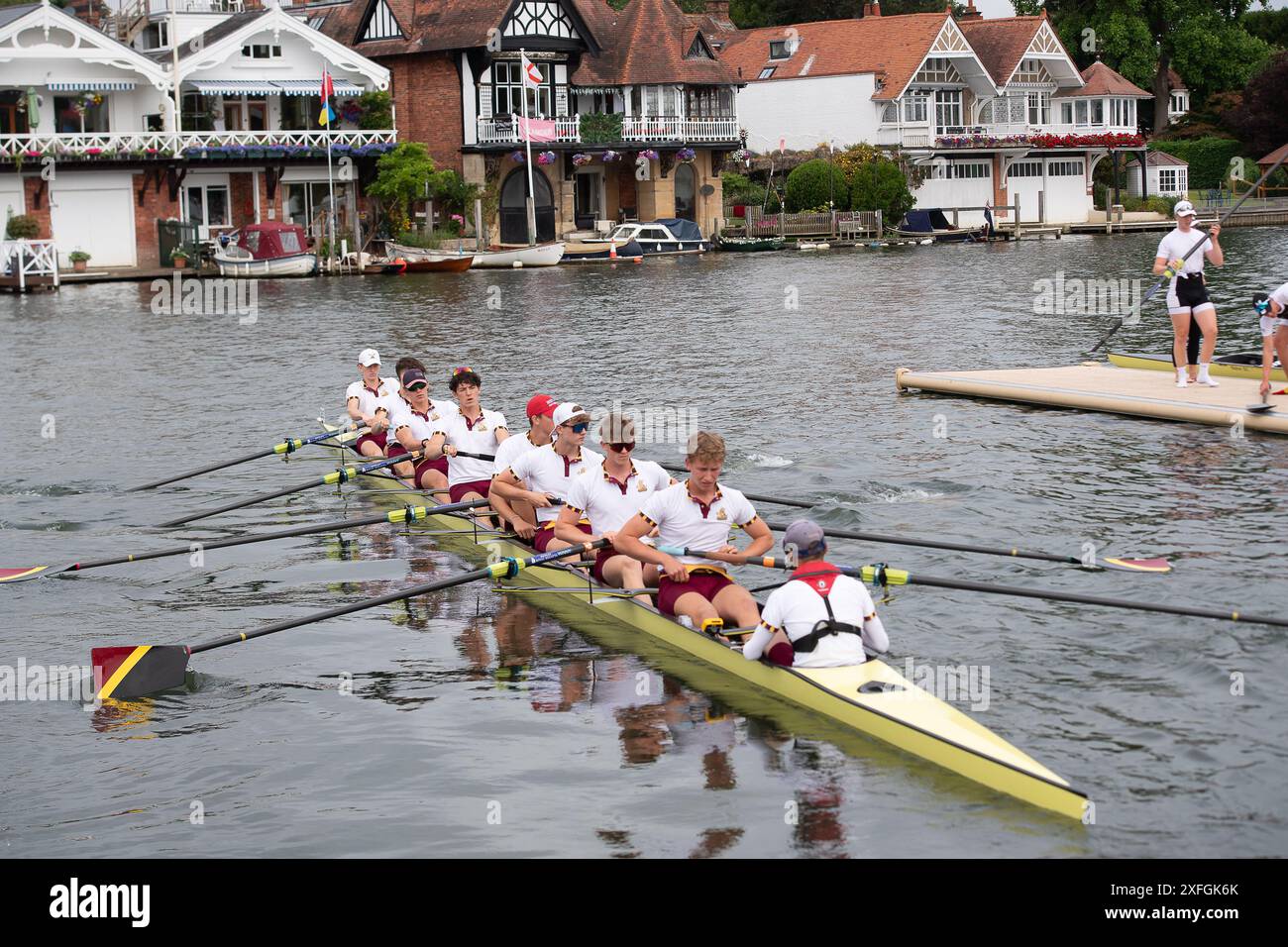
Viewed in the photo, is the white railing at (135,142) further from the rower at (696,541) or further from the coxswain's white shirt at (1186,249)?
the rower at (696,541)

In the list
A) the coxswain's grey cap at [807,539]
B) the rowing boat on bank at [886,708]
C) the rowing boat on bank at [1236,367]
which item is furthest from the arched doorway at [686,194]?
the coxswain's grey cap at [807,539]

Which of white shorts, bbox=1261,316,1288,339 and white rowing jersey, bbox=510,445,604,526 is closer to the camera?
white rowing jersey, bbox=510,445,604,526

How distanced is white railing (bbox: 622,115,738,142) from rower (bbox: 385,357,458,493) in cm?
5464

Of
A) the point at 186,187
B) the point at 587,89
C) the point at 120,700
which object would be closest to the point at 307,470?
the point at 120,700

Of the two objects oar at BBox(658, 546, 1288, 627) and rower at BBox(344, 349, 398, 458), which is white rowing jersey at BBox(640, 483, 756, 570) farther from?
rower at BBox(344, 349, 398, 458)

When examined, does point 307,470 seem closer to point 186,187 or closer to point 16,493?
point 16,493

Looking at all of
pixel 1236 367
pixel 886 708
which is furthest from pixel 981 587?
pixel 1236 367

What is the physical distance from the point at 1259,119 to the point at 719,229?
3352cm

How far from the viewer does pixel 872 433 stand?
23.5 metres

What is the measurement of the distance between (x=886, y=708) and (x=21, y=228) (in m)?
53.5

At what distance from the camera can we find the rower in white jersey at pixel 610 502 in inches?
525

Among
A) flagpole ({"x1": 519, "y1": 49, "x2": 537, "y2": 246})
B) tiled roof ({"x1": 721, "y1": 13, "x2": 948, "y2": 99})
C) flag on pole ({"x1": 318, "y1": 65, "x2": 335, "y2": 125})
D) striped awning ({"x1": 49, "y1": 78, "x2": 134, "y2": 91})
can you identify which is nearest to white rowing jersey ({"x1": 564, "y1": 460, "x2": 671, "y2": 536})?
flag on pole ({"x1": 318, "y1": 65, "x2": 335, "y2": 125})

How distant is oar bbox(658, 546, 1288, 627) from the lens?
1134 cm
